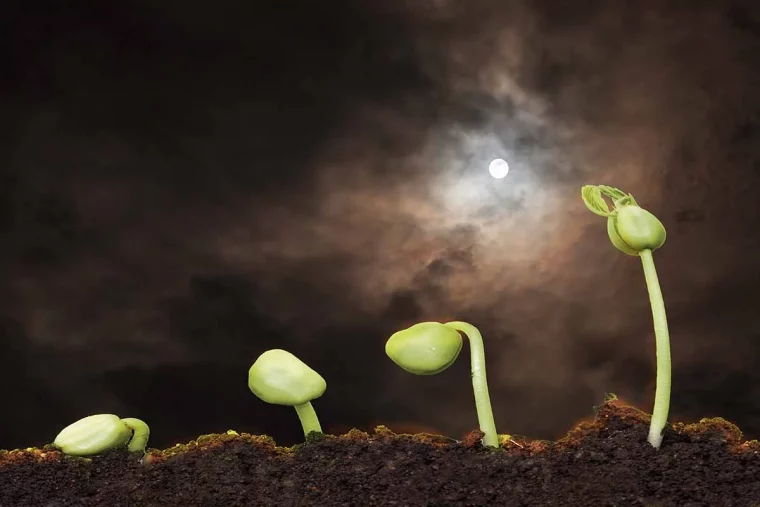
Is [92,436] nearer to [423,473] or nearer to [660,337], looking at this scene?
[423,473]

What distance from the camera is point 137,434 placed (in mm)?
775

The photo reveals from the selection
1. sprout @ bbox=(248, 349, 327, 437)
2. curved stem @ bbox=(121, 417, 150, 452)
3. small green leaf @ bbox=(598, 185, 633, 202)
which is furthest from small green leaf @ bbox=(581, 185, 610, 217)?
curved stem @ bbox=(121, 417, 150, 452)

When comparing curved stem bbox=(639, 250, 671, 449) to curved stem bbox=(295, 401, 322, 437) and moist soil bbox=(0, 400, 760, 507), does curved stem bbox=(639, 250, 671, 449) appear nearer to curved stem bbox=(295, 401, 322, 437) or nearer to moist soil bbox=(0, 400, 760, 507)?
moist soil bbox=(0, 400, 760, 507)

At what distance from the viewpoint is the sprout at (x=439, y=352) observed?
707mm

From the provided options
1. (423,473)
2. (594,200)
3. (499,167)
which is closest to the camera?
(423,473)

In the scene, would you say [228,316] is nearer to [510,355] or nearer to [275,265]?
[275,265]

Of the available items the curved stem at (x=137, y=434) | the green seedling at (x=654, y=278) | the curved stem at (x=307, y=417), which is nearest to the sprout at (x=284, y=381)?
the curved stem at (x=307, y=417)

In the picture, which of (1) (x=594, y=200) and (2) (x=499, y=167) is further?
(2) (x=499, y=167)

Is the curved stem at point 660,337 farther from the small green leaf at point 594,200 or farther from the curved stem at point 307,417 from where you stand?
the curved stem at point 307,417

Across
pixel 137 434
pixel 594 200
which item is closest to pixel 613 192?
pixel 594 200

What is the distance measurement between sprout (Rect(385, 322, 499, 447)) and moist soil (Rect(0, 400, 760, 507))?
0.9 inches

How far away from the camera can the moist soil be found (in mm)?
643

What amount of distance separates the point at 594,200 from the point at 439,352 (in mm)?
222

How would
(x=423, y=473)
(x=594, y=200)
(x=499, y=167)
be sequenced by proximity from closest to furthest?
(x=423, y=473)
(x=594, y=200)
(x=499, y=167)
